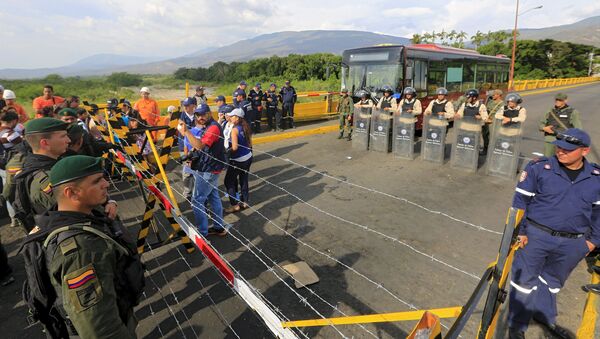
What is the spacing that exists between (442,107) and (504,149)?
1.82 meters

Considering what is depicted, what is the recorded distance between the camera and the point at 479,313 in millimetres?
3486

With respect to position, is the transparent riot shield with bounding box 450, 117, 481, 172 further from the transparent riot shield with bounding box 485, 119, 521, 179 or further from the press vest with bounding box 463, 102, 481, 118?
the transparent riot shield with bounding box 485, 119, 521, 179

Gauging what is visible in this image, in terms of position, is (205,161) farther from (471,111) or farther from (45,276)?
(471,111)

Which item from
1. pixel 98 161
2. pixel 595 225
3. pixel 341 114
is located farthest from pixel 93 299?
pixel 341 114

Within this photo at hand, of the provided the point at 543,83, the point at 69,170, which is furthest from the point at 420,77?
the point at 543,83

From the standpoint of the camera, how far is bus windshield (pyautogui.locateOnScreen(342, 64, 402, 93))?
10.8 meters

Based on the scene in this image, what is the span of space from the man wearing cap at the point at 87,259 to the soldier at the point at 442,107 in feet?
26.6

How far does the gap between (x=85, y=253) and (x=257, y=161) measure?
7.38 metres

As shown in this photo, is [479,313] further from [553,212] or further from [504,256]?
[504,256]

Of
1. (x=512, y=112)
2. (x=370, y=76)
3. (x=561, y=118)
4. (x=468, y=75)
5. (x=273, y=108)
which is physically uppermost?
(x=468, y=75)

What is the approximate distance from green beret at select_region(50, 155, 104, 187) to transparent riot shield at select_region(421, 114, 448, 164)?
8.31 metres

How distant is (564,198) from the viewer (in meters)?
2.94

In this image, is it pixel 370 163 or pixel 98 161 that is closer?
pixel 98 161

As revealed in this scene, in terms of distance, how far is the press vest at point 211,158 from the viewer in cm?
474
